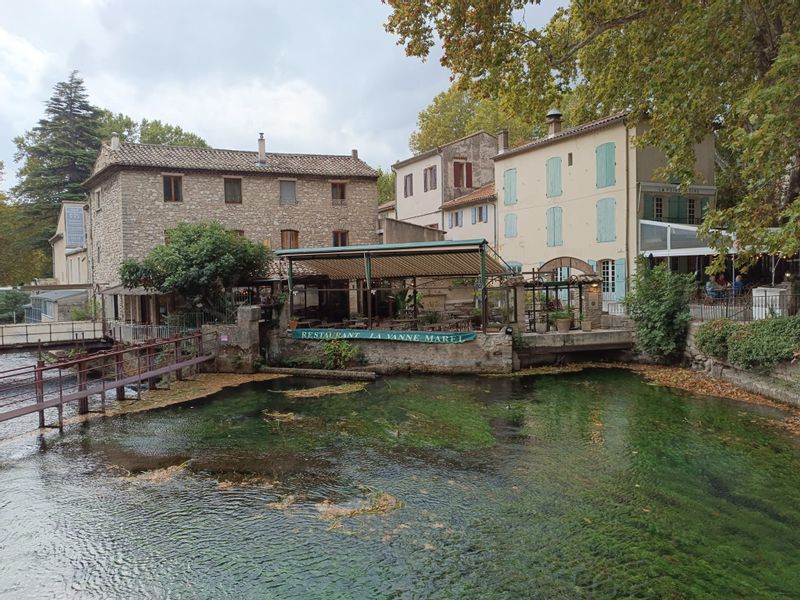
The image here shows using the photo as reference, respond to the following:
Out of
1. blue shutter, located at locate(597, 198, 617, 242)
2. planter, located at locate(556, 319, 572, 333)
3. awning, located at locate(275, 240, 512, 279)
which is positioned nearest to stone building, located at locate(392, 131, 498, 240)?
blue shutter, located at locate(597, 198, 617, 242)

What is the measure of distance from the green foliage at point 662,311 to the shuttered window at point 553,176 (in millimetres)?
7187

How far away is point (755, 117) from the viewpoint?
11.0 meters

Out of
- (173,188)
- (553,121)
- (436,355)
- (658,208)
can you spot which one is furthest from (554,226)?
(173,188)

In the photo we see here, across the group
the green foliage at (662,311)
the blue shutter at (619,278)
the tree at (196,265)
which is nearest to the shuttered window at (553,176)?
the blue shutter at (619,278)

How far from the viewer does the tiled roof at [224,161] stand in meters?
23.6

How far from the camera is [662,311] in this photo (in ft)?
55.6

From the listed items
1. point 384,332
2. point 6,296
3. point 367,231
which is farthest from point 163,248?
point 6,296

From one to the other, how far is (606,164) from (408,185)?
14.8m

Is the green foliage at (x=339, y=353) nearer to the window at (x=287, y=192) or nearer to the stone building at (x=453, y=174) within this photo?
the window at (x=287, y=192)

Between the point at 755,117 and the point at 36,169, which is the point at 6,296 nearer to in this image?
the point at 36,169

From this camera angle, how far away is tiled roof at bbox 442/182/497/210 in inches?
1098

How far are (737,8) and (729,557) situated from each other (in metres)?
11.5

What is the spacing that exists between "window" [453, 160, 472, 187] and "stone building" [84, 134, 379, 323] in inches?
222

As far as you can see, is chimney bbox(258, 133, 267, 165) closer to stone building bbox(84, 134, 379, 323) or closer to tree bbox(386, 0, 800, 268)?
stone building bbox(84, 134, 379, 323)
